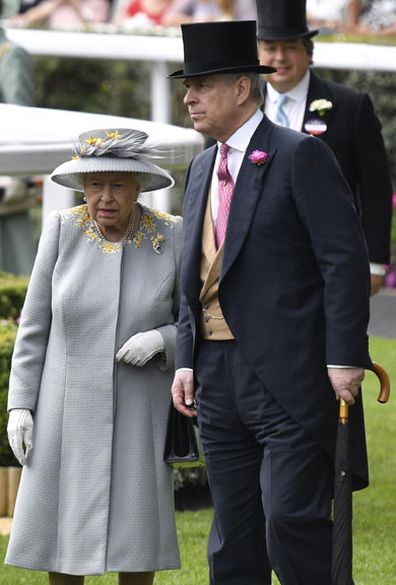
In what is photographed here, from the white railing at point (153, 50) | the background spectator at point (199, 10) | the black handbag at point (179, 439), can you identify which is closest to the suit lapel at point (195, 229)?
the black handbag at point (179, 439)

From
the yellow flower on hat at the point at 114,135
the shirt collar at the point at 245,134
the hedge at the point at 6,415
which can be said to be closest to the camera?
the shirt collar at the point at 245,134

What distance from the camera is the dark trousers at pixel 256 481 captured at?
15.5 feet

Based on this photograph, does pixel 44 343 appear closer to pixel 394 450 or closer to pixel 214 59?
pixel 214 59

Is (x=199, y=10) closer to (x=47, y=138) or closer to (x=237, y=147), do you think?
(x=47, y=138)

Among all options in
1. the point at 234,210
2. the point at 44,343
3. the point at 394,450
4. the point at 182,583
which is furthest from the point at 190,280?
the point at 394,450

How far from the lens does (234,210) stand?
4.80 meters

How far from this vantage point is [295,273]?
4.75 m

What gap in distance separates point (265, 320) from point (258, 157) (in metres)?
Result: 0.50

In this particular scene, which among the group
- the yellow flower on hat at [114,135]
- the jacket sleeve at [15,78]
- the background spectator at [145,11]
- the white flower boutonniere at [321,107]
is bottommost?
the background spectator at [145,11]

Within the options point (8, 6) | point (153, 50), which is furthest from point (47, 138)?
point (153, 50)

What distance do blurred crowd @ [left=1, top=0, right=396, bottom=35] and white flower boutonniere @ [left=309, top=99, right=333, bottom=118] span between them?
21.8ft

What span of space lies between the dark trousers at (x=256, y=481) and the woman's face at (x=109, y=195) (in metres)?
0.58

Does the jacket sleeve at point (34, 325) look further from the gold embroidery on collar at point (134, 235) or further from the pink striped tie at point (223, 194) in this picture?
the pink striped tie at point (223, 194)

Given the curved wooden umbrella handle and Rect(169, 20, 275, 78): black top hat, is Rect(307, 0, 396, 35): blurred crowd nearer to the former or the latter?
Rect(169, 20, 275, 78): black top hat
